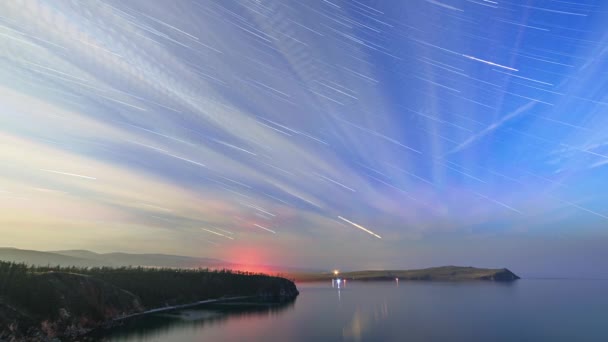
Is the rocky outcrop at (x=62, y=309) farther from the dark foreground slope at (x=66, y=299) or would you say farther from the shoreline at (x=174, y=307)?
the shoreline at (x=174, y=307)

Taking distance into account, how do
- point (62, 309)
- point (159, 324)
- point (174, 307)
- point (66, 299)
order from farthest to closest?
point (174, 307) → point (159, 324) → point (66, 299) → point (62, 309)

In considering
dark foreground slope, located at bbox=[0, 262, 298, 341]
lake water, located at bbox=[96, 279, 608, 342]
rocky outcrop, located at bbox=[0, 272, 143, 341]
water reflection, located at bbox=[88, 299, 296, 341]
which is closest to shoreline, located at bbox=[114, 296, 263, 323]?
dark foreground slope, located at bbox=[0, 262, 298, 341]

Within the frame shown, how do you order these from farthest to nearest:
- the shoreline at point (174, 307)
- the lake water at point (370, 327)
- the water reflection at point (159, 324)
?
the shoreline at point (174, 307) → the lake water at point (370, 327) → the water reflection at point (159, 324)

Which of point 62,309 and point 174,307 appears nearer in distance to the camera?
point 62,309

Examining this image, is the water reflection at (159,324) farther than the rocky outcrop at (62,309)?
Yes

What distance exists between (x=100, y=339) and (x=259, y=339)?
1030 inches

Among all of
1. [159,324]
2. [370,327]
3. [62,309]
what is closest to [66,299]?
[62,309]

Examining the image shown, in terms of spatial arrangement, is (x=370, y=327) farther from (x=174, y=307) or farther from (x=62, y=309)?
(x=174, y=307)

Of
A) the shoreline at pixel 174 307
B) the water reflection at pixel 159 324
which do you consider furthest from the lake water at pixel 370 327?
the shoreline at pixel 174 307

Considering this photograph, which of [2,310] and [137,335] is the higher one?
[2,310]

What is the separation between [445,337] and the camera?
66750 millimetres

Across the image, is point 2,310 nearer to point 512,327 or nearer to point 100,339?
point 100,339

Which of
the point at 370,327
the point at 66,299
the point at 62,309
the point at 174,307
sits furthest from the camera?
the point at 174,307

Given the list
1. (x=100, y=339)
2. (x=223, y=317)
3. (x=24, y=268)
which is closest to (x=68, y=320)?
(x=100, y=339)
